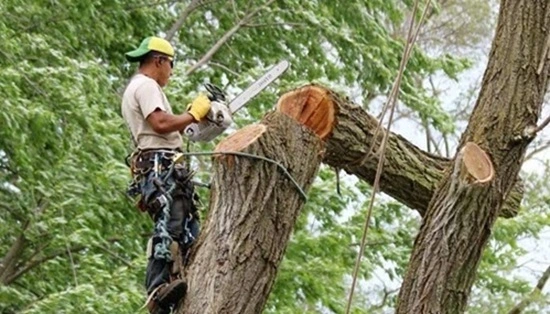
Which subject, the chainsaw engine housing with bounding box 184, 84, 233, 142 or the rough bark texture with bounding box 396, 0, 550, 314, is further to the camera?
the chainsaw engine housing with bounding box 184, 84, 233, 142

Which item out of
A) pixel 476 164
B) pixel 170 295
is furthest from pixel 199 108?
pixel 476 164

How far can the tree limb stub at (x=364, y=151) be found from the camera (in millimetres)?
3391

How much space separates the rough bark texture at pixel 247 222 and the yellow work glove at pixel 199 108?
20 cm

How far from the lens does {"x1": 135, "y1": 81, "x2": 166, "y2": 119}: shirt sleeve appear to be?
3344mm

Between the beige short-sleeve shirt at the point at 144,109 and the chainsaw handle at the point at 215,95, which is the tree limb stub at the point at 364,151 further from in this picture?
the beige short-sleeve shirt at the point at 144,109

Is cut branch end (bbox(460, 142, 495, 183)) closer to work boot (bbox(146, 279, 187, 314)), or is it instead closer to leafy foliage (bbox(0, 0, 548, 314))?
work boot (bbox(146, 279, 187, 314))

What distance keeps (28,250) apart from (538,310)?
652 centimetres

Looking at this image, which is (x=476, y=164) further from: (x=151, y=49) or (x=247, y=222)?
(x=151, y=49)

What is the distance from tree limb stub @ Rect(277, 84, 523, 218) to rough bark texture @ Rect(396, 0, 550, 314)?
0.27 metres

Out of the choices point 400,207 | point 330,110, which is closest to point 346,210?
point 400,207

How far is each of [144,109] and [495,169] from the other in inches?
43.7

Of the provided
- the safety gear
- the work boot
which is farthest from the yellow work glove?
the work boot

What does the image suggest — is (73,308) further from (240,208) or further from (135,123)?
(240,208)

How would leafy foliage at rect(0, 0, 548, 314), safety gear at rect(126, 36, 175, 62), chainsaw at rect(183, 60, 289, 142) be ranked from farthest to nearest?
1. leafy foliage at rect(0, 0, 548, 314)
2. safety gear at rect(126, 36, 175, 62)
3. chainsaw at rect(183, 60, 289, 142)
